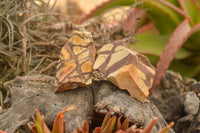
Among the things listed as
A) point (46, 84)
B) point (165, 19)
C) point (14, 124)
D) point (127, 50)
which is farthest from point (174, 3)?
point (14, 124)

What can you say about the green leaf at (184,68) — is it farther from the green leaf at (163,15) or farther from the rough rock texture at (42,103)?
the rough rock texture at (42,103)

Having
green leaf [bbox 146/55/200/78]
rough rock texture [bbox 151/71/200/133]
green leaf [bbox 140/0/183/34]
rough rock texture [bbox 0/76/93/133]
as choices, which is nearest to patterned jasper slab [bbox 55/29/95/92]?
rough rock texture [bbox 0/76/93/133]

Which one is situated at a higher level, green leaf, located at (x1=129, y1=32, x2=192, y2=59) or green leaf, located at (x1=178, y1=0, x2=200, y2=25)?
green leaf, located at (x1=178, y1=0, x2=200, y2=25)

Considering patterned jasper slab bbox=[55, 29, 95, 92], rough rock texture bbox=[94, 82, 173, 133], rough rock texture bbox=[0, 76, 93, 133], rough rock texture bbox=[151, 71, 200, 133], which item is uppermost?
patterned jasper slab bbox=[55, 29, 95, 92]

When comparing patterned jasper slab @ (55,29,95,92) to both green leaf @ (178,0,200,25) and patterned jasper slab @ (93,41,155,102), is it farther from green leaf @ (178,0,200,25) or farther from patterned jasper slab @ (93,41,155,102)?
green leaf @ (178,0,200,25)

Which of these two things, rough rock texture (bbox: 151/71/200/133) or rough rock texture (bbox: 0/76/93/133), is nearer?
rough rock texture (bbox: 0/76/93/133)

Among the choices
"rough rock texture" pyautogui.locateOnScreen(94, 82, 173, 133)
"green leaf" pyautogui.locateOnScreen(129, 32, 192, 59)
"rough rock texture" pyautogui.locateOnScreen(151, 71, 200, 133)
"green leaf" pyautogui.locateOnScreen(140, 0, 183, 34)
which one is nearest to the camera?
"rough rock texture" pyautogui.locateOnScreen(94, 82, 173, 133)

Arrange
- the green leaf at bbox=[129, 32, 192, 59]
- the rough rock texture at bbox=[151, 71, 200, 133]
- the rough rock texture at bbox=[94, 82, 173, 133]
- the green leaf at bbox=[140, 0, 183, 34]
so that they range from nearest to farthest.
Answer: the rough rock texture at bbox=[94, 82, 173, 133], the rough rock texture at bbox=[151, 71, 200, 133], the green leaf at bbox=[129, 32, 192, 59], the green leaf at bbox=[140, 0, 183, 34]

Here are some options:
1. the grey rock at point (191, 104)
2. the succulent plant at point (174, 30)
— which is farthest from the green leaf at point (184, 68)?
the grey rock at point (191, 104)
